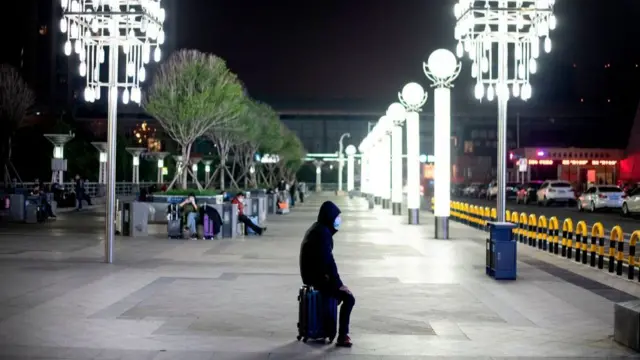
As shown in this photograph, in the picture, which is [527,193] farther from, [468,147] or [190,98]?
[468,147]

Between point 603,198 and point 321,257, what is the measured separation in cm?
3546

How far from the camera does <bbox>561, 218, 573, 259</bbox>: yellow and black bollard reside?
62.4 ft

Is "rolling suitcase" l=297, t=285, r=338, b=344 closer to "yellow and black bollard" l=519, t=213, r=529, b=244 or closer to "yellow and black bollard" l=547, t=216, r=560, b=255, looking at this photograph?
"yellow and black bollard" l=547, t=216, r=560, b=255

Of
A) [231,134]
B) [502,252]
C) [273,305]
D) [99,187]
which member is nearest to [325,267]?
[273,305]

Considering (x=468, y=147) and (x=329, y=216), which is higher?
(x=468, y=147)

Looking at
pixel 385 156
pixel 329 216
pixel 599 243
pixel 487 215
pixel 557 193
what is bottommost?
pixel 599 243

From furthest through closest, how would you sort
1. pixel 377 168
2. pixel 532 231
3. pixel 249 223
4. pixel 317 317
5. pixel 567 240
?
pixel 377 168, pixel 249 223, pixel 532 231, pixel 567 240, pixel 317 317

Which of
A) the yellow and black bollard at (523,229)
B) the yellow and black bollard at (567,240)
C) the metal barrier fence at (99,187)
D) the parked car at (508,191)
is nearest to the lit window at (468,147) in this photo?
the parked car at (508,191)

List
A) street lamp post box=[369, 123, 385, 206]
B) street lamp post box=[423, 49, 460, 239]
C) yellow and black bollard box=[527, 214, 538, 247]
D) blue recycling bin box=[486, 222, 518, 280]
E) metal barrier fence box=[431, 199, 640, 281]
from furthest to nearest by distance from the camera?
street lamp post box=[369, 123, 385, 206], street lamp post box=[423, 49, 460, 239], yellow and black bollard box=[527, 214, 538, 247], metal barrier fence box=[431, 199, 640, 281], blue recycling bin box=[486, 222, 518, 280]

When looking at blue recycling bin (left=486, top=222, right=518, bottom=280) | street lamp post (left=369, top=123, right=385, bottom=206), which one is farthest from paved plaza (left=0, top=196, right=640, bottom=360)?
street lamp post (left=369, top=123, right=385, bottom=206)

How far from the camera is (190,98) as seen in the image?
3266 cm

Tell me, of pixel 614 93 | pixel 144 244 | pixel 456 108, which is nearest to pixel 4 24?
pixel 456 108

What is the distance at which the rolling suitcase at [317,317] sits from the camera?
911cm

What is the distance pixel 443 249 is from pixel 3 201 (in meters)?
21.6
